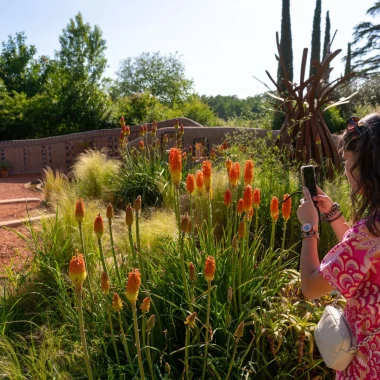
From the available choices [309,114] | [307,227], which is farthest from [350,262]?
[309,114]

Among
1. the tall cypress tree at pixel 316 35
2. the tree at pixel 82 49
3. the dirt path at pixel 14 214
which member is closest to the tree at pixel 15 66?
the tree at pixel 82 49

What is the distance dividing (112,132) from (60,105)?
14.0 feet

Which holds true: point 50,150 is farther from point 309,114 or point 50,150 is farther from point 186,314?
point 186,314

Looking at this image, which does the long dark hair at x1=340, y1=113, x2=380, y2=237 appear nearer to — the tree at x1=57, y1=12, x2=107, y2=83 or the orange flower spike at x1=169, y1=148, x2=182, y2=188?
the orange flower spike at x1=169, y1=148, x2=182, y2=188

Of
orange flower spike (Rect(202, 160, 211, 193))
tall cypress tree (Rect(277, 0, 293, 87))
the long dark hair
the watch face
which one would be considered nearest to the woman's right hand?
the watch face

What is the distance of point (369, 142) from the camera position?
1.34 metres

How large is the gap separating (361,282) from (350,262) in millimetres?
107

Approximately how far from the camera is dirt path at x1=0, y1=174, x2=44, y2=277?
3991mm

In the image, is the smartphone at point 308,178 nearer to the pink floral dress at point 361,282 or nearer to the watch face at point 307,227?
the watch face at point 307,227

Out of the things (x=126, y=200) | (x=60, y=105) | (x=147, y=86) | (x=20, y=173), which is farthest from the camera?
(x=147, y=86)

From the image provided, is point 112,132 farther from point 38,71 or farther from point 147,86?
point 147,86

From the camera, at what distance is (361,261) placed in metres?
1.32

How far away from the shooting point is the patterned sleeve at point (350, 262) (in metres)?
1.32

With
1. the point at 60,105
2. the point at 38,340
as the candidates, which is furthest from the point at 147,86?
the point at 38,340
